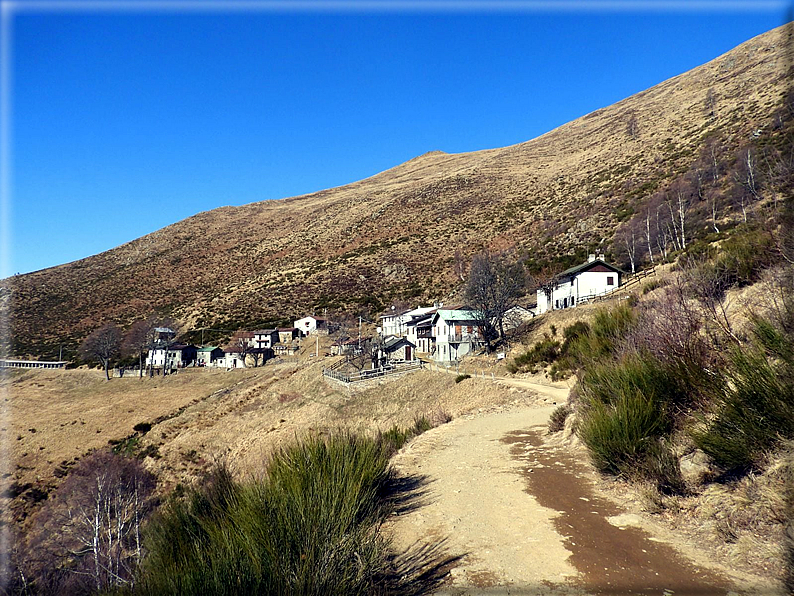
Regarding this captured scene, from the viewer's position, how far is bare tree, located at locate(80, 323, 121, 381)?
2172 inches

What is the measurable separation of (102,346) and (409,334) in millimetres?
38062

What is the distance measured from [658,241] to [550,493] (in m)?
45.3

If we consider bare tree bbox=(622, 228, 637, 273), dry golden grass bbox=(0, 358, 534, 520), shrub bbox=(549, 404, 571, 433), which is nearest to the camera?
shrub bbox=(549, 404, 571, 433)

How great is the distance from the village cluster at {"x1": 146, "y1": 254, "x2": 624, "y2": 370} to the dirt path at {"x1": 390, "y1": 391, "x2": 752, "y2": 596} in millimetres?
31393

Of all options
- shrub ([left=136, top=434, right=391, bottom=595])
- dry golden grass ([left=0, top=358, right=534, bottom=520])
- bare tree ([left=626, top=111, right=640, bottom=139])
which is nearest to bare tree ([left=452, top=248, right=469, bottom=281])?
dry golden grass ([left=0, top=358, right=534, bottom=520])

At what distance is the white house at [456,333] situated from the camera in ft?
145

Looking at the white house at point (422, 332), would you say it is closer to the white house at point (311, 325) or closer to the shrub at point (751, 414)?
the white house at point (311, 325)

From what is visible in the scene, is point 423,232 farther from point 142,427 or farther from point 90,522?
point 90,522

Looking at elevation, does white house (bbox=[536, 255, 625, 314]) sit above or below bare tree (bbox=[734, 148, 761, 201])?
below

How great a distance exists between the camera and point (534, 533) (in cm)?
535

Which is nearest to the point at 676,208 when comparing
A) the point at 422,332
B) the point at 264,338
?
the point at 422,332

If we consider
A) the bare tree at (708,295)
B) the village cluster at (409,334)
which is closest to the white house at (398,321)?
the village cluster at (409,334)

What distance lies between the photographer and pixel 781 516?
165 inches

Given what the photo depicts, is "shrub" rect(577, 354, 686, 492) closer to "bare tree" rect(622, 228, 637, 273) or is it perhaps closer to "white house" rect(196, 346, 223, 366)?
"bare tree" rect(622, 228, 637, 273)
